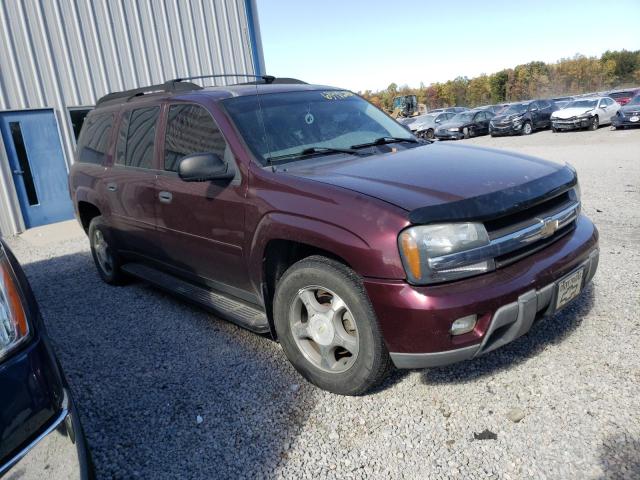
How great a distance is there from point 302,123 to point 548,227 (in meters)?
1.82

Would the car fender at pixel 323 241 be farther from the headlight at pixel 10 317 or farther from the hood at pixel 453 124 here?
the hood at pixel 453 124

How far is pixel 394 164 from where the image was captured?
2980mm

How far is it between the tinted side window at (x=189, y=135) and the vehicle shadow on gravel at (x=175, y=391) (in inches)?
55.4

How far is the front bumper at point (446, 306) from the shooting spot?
2.27m

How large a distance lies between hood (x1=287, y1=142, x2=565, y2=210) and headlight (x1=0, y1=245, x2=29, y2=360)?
5.18ft

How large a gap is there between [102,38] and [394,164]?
9.91 meters

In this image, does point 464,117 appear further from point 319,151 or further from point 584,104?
point 319,151

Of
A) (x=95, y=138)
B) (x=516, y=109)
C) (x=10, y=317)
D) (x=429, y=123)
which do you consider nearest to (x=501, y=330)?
(x=10, y=317)

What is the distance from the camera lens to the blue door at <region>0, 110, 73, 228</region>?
31.7ft

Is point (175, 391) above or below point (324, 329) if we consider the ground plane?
below

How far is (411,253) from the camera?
2.29 meters

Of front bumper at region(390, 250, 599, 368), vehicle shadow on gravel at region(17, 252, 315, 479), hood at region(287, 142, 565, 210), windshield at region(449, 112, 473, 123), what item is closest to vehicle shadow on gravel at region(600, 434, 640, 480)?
front bumper at region(390, 250, 599, 368)

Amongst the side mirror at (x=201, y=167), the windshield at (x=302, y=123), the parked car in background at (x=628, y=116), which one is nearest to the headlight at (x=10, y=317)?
the side mirror at (x=201, y=167)

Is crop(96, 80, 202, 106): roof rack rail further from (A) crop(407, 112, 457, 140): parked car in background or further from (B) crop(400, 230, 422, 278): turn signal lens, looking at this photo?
(A) crop(407, 112, 457, 140): parked car in background
